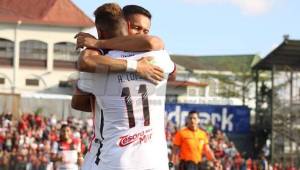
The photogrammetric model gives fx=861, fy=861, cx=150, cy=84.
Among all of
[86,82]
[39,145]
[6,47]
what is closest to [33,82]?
[6,47]

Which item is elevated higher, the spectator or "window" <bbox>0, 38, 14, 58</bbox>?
"window" <bbox>0, 38, 14, 58</bbox>

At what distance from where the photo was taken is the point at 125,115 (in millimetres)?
5453

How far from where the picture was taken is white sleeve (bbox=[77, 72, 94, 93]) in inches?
215

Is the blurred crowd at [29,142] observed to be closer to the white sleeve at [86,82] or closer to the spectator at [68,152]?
the spectator at [68,152]

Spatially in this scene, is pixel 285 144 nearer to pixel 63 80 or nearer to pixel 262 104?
pixel 262 104

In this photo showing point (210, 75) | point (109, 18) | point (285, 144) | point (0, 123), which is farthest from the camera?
point (210, 75)

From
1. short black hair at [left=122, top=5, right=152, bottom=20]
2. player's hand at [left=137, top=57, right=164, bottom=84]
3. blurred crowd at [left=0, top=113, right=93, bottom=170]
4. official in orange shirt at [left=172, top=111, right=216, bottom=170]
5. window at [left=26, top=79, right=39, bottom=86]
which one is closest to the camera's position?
player's hand at [left=137, top=57, right=164, bottom=84]

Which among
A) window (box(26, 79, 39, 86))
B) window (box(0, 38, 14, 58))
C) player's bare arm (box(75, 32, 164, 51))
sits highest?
window (box(0, 38, 14, 58))

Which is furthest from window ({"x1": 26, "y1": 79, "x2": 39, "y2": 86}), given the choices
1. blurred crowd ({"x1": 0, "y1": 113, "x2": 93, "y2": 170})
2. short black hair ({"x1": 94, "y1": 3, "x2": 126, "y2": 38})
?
short black hair ({"x1": 94, "y1": 3, "x2": 126, "y2": 38})

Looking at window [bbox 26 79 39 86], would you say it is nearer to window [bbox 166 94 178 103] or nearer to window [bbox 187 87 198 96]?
window [bbox 166 94 178 103]

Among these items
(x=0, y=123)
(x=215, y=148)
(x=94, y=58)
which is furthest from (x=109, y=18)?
(x=0, y=123)

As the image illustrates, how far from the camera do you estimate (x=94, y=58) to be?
17.6ft

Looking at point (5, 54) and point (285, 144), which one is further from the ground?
point (5, 54)

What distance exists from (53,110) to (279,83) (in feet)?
33.6
